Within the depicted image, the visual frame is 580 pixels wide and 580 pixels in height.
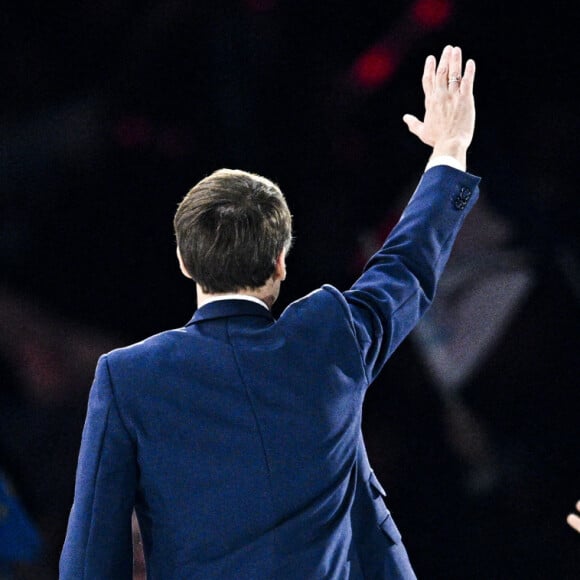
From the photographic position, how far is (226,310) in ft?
3.59

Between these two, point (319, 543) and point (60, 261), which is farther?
point (60, 261)

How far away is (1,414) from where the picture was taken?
2.56m

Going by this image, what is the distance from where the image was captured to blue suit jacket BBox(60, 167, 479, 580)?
103cm

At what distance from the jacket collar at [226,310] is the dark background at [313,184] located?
4.38 ft

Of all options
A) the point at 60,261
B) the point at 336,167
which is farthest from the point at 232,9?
the point at 60,261

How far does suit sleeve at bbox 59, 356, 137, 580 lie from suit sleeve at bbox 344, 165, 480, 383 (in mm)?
330

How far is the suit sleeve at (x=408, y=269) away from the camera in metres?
1.11

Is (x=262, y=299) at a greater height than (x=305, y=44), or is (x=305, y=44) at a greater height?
(x=305, y=44)

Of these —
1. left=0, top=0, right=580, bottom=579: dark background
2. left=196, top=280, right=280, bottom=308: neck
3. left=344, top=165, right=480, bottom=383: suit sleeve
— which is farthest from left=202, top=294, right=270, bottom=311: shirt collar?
left=0, top=0, right=580, bottom=579: dark background

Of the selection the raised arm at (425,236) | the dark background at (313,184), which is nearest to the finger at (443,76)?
the raised arm at (425,236)

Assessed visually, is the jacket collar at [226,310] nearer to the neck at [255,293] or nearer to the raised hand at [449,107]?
the neck at [255,293]

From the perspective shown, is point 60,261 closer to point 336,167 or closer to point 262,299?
point 336,167

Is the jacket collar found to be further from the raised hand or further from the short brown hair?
the raised hand

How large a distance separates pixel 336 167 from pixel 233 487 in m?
1.50
